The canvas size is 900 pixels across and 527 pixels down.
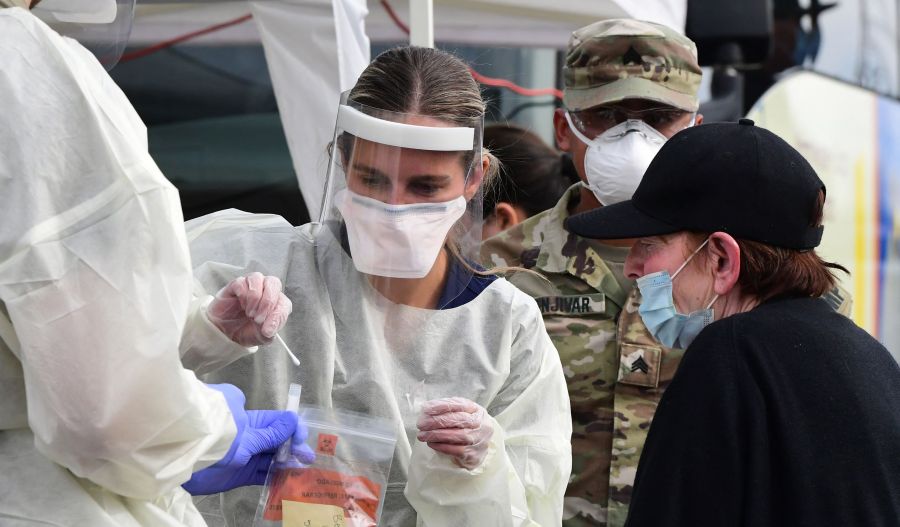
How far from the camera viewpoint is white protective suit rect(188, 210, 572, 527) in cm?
217

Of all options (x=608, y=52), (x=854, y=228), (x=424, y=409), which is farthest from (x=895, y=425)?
(x=854, y=228)

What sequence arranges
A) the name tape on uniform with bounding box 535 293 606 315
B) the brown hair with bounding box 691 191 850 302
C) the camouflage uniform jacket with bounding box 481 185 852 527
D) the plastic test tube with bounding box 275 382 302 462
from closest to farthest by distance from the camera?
1. the brown hair with bounding box 691 191 850 302
2. the plastic test tube with bounding box 275 382 302 462
3. the camouflage uniform jacket with bounding box 481 185 852 527
4. the name tape on uniform with bounding box 535 293 606 315

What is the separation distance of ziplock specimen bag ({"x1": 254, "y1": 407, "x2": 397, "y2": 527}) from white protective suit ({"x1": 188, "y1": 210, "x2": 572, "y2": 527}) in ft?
0.43

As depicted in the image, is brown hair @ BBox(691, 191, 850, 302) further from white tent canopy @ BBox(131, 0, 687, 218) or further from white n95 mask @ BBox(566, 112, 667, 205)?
white tent canopy @ BBox(131, 0, 687, 218)

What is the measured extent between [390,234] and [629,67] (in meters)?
1.15

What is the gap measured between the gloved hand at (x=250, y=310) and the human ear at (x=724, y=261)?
0.75 m

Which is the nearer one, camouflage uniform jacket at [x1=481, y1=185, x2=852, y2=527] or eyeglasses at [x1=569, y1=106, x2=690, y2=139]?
camouflage uniform jacket at [x1=481, y1=185, x2=852, y2=527]

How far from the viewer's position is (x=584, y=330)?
9.98 ft

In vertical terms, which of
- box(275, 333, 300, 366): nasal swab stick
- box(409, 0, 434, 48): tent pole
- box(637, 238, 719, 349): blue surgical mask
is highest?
box(409, 0, 434, 48): tent pole

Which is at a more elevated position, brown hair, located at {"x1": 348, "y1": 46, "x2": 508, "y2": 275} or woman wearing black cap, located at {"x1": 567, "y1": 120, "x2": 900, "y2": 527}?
brown hair, located at {"x1": 348, "y1": 46, "x2": 508, "y2": 275}

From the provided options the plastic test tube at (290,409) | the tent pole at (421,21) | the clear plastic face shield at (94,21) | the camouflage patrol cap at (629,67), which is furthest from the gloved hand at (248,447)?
the tent pole at (421,21)

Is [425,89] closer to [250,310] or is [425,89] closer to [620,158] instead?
[250,310]

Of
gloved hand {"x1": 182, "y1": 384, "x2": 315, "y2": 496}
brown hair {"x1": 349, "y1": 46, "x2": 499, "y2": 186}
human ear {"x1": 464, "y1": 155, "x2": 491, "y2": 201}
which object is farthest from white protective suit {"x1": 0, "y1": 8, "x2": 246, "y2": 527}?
human ear {"x1": 464, "y1": 155, "x2": 491, "y2": 201}

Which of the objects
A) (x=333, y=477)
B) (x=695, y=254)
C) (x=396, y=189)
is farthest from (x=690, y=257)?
(x=333, y=477)
